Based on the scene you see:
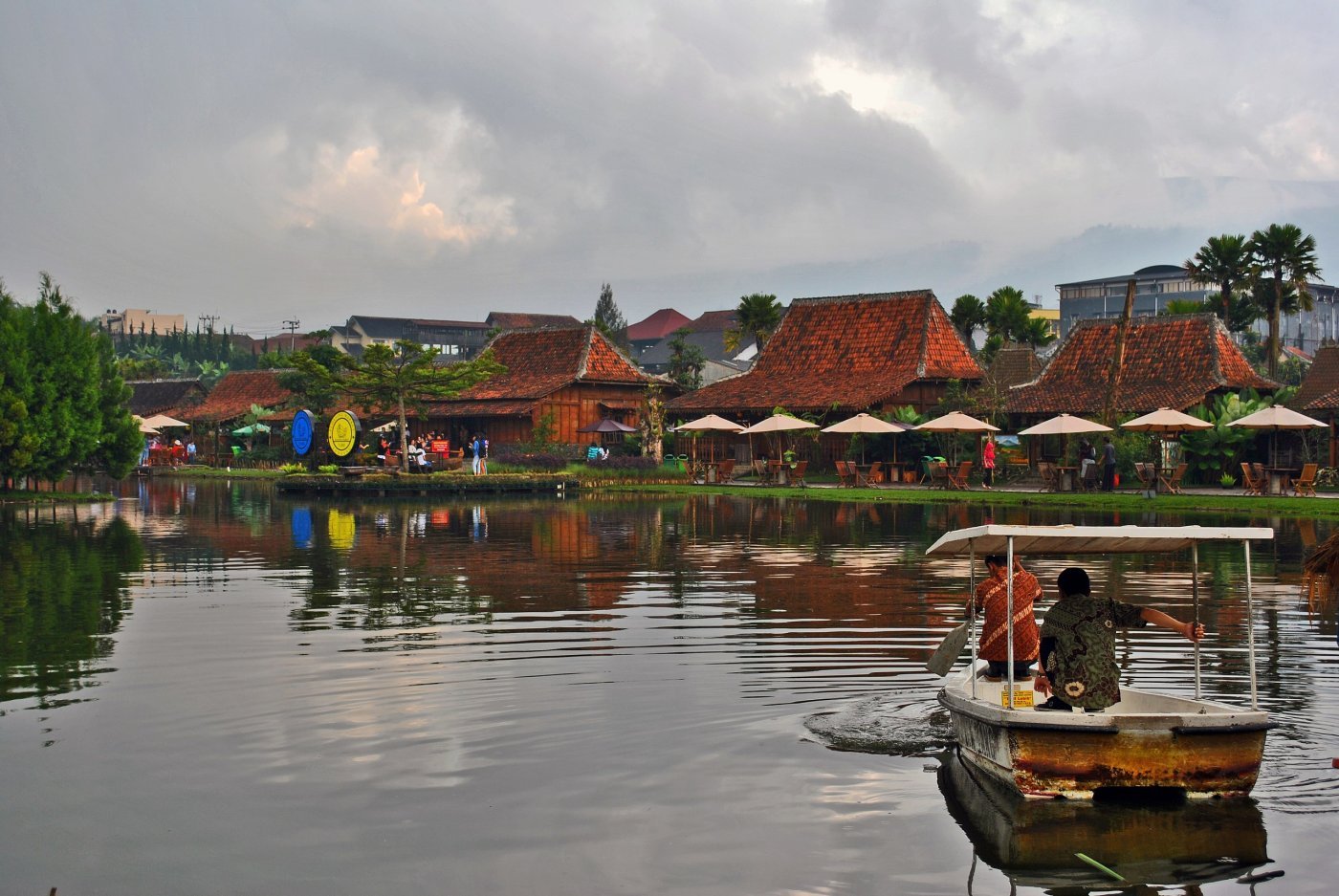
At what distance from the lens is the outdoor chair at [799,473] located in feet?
167

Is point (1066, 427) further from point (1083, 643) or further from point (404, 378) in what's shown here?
point (1083, 643)

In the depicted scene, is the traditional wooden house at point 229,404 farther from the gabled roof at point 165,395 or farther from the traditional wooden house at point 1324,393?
the traditional wooden house at point 1324,393

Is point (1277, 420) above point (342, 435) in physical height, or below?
below

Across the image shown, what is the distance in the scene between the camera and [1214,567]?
82.0 ft

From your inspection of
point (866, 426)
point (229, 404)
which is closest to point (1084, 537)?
point (866, 426)

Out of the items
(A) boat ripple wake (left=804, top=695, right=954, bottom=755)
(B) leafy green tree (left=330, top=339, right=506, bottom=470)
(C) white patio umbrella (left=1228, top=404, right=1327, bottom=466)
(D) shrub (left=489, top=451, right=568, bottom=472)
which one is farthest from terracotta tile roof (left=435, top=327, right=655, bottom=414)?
(A) boat ripple wake (left=804, top=695, right=954, bottom=755)

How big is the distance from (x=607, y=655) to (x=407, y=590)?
21.8 ft

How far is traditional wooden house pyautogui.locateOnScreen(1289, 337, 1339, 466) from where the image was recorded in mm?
45719

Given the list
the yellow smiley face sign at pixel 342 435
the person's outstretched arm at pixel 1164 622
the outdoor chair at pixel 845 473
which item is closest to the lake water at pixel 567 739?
the person's outstretched arm at pixel 1164 622

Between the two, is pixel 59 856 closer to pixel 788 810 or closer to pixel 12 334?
pixel 788 810

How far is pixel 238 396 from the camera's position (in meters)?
91.1

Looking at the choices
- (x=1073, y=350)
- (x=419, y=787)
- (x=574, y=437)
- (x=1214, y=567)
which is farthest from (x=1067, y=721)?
(x=574, y=437)

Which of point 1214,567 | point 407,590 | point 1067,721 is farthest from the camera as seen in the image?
point 1214,567

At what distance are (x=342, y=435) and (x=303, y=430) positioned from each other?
101 inches
